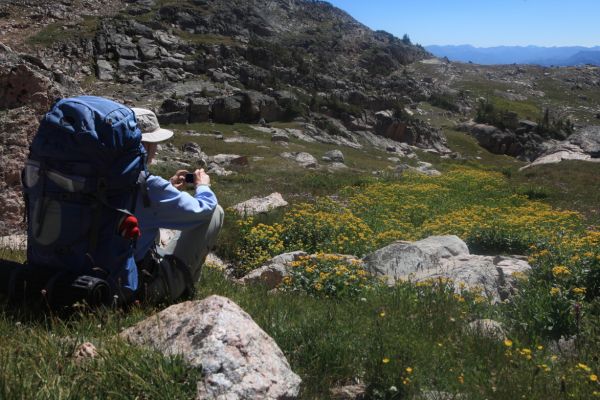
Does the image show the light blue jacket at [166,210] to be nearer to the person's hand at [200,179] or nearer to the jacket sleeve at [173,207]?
the jacket sleeve at [173,207]

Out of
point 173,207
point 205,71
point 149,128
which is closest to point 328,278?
point 173,207

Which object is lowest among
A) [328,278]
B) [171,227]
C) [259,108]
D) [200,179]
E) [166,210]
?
[259,108]

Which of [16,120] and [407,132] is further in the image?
[407,132]

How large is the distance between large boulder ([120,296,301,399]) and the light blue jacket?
1051 mm

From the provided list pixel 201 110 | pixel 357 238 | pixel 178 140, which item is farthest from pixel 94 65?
pixel 357 238

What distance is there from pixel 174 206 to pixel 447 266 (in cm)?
476

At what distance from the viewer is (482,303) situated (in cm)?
578

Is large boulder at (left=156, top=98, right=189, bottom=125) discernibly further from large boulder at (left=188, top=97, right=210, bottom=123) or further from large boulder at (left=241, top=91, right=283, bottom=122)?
large boulder at (left=241, top=91, right=283, bottom=122)

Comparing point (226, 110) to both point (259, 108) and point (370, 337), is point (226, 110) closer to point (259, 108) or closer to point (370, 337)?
point (259, 108)

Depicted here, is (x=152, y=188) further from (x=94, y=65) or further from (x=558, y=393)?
(x=94, y=65)

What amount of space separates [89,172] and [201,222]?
43.8 inches

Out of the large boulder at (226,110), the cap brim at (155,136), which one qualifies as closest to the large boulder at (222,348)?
the cap brim at (155,136)

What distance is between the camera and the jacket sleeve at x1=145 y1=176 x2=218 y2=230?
165 inches

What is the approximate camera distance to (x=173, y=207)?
14.1 feet
